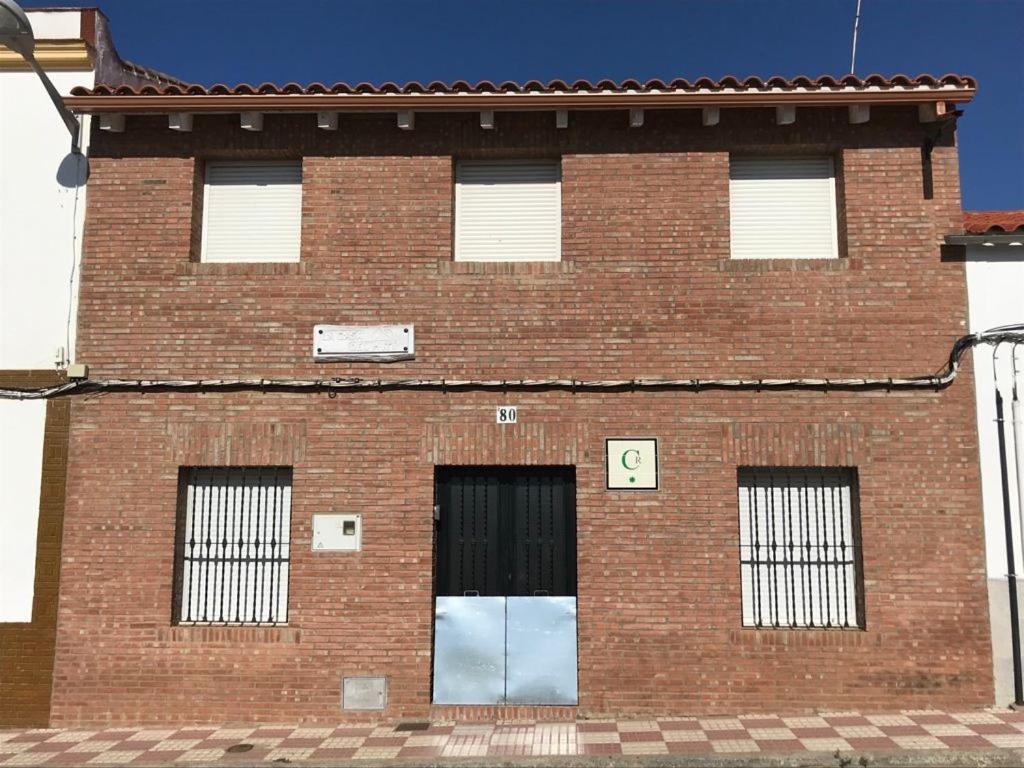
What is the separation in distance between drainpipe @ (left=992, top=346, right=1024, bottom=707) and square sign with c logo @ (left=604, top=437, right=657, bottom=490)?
121 inches

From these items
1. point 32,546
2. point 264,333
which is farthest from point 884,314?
point 32,546

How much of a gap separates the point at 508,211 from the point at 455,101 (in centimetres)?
111

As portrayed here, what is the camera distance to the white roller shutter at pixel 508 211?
8.04 metres

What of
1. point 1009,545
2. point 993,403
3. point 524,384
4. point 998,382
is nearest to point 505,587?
point 524,384

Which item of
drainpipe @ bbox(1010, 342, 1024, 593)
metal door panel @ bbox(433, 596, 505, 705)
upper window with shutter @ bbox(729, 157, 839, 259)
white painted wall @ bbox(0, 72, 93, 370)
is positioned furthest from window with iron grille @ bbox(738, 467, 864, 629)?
white painted wall @ bbox(0, 72, 93, 370)

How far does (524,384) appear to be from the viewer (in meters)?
7.60

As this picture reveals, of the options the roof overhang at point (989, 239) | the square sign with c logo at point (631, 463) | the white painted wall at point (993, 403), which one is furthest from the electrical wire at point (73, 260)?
the white painted wall at point (993, 403)

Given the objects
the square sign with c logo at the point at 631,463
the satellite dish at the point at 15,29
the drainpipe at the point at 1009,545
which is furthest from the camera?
the square sign with c logo at the point at 631,463

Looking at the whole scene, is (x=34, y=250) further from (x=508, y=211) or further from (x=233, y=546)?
(x=508, y=211)

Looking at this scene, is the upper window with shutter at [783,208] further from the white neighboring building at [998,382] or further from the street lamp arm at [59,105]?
the street lamp arm at [59,105]

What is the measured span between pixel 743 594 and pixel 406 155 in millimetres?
5088

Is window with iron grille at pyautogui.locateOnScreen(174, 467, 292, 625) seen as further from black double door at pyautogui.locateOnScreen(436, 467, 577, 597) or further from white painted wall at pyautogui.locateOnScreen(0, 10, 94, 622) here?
black double door at pyautogui.locateOnScreen(436, 467, 577, 597)

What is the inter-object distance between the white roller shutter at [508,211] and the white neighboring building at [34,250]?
143 inches

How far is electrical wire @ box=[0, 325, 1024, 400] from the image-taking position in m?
7.54
